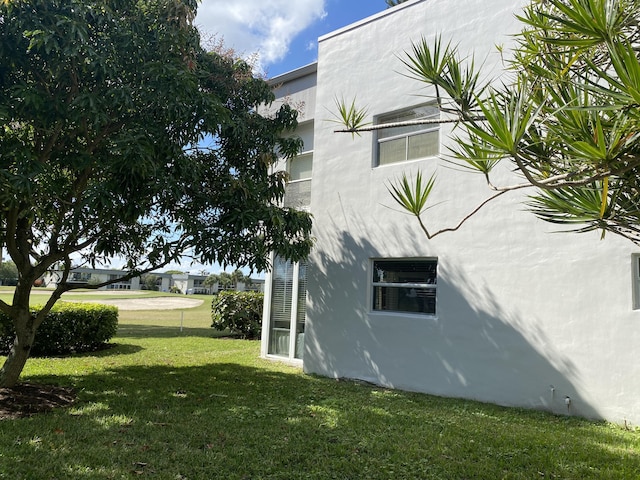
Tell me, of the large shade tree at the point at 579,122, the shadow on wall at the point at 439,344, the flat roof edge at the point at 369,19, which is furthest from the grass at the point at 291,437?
the flat roof edge at the point at 369,19

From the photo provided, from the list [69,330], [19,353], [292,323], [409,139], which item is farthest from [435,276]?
[69,330]

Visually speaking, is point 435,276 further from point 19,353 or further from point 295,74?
point 19,353

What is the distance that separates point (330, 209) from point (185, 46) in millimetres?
4167

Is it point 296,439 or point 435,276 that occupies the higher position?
point 435,276

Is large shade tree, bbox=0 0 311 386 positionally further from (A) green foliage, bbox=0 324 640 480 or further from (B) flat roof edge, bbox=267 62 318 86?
(B) flat roof edge, bbox=267 62 318 86

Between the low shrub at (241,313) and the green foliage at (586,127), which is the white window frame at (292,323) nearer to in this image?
the low shrub at (241,313)

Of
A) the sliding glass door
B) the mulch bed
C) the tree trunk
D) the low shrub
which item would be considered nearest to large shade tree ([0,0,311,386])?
the tree trunk

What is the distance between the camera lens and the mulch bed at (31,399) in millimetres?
5879

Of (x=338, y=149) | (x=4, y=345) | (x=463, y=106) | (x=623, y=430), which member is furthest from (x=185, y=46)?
(x=4, y=345)

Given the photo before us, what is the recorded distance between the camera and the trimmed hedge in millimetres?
11000

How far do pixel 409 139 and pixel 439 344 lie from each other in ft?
12.3

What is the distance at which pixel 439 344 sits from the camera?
776 cm

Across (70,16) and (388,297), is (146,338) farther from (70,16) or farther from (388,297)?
(70,16)

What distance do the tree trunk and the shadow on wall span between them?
4916 mm
